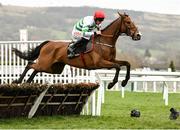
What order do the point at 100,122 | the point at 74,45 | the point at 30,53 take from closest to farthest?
the point at 100,122 < the point at 74,45 < the point at 30,53

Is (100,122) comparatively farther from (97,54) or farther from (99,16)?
(99,16)

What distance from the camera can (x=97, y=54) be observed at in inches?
524

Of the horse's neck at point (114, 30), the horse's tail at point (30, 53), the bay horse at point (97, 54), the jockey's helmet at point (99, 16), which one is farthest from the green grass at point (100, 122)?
the jockey's helmet at point (99, 16)

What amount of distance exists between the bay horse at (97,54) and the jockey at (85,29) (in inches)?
7.1

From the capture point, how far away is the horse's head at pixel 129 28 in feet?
42.9

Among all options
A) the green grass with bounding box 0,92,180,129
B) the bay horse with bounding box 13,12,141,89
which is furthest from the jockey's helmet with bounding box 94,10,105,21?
the green grass with bounding box 0,92,180,129

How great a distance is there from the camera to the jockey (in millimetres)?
13120

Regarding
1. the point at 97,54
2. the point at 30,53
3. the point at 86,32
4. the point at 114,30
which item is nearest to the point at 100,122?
the point at 97,54

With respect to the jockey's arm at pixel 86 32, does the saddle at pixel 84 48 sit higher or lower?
lower

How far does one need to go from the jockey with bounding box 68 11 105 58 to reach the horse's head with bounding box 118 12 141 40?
43 cm

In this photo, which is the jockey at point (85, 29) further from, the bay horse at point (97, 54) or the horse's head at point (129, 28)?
the horse's head at point (129, 28)

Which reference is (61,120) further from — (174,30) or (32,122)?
(174,30)

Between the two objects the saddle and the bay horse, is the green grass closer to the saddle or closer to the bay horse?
the bay horse

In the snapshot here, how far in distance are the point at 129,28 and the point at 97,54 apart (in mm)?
757
